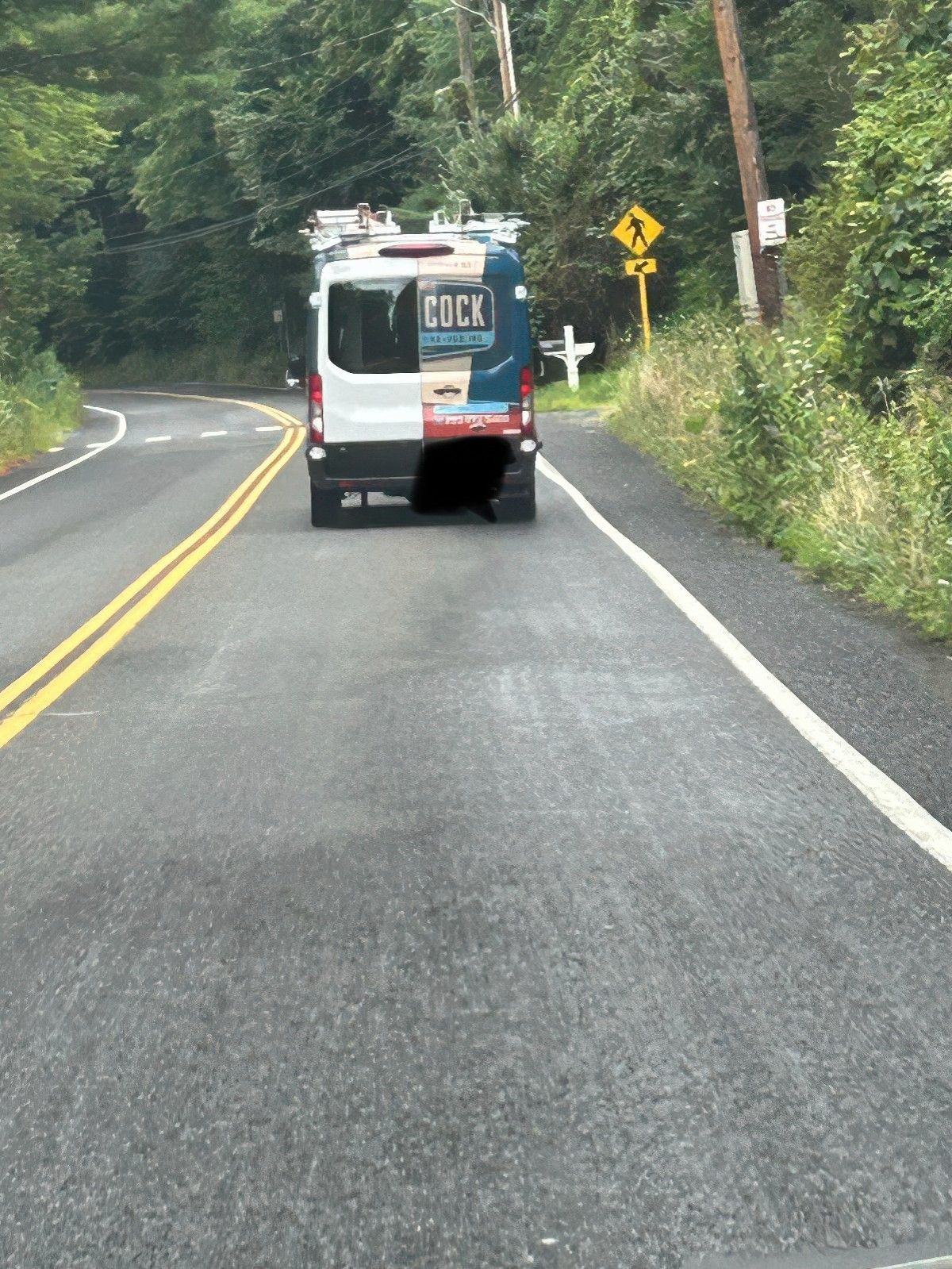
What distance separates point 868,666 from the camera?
9.06 metres

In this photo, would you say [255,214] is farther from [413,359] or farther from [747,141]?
[413,359]

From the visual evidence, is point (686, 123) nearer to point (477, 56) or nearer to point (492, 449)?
point (492, 449)

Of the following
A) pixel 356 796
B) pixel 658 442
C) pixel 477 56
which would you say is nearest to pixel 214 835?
pixel 356 796

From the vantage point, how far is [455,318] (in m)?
16.2

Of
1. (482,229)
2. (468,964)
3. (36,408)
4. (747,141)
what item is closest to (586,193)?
(36,408)

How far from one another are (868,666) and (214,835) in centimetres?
406

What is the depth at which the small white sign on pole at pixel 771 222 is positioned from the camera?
22.8m

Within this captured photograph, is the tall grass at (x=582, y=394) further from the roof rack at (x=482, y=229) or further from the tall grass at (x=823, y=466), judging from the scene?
the roof rack at (x=482, y=229)

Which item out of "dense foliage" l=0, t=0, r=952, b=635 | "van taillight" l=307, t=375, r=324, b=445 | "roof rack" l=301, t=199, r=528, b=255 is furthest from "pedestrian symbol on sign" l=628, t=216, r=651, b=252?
"van taillight" l=307, t=375, r=324, b=445

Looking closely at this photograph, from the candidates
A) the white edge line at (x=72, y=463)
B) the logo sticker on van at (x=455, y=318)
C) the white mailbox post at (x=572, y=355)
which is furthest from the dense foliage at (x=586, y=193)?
the logo sticker on van at (x=455, y=318)

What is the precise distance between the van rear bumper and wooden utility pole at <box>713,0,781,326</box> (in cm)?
919

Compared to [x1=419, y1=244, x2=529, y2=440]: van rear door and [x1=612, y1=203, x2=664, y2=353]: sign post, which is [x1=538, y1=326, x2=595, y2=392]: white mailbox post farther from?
[x1=419, y1=244, x2=529, y2=440]: van rear door

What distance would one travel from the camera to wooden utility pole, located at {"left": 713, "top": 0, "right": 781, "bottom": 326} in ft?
79.3

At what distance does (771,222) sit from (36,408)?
18234 millimetres
